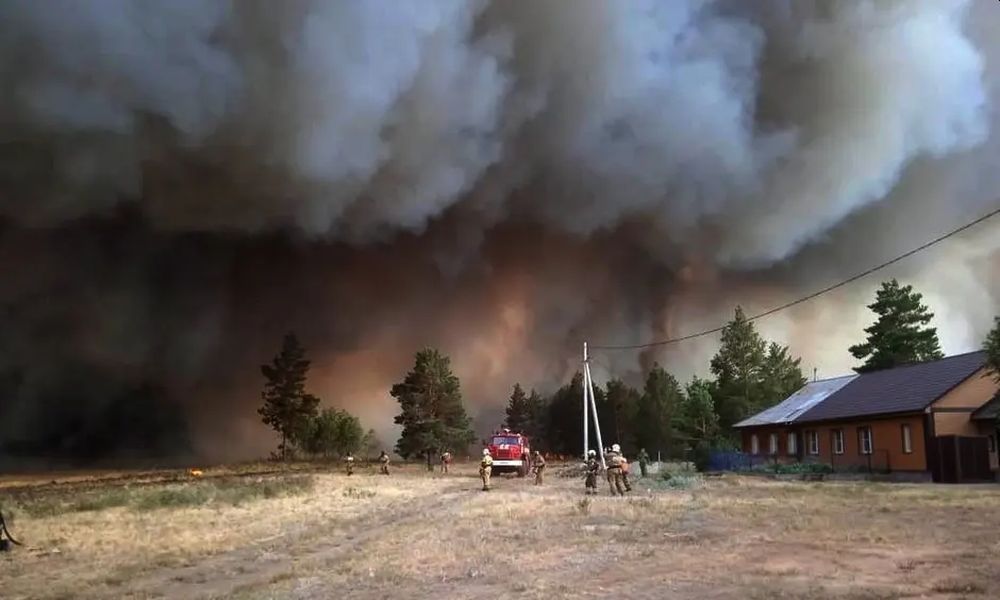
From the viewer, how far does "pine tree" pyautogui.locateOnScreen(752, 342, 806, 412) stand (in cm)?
7962

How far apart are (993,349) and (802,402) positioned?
19.8 metres

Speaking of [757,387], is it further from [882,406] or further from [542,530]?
[542,530]

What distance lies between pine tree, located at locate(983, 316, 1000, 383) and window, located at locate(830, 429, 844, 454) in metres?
10.2

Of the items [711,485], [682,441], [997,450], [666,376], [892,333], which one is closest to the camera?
[711,485]

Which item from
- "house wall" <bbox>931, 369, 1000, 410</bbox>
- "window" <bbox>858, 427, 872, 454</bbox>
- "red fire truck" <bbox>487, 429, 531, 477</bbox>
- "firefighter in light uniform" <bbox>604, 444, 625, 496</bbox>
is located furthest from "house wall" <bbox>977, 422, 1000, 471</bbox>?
"red fire truck" <bbox>487, 429, 531, 477</bbox>

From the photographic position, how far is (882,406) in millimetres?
38438

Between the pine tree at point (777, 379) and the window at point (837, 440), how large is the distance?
29.6 meters

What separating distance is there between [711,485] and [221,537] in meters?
20.0

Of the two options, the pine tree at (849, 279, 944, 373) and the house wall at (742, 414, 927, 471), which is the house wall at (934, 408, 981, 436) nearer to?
the house wall at (742, 414, 927, 471)

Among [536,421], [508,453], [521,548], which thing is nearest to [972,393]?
[508,453]

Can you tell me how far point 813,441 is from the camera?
45969 millimetres

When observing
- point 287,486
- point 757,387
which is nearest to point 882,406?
point 287,486

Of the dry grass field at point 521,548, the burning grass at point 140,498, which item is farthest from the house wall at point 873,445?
the burning grass at point 140,498

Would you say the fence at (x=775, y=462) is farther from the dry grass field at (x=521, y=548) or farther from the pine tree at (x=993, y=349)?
the dry grass field at (x=521, y=548)
